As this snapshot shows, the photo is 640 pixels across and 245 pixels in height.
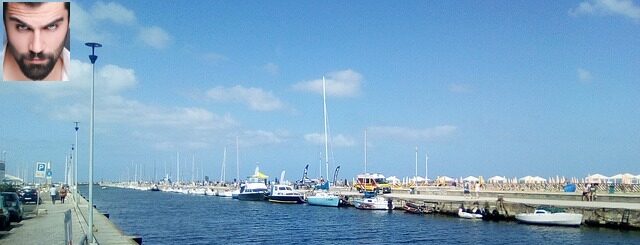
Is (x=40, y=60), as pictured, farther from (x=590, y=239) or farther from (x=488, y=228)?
(x=488, y=228)

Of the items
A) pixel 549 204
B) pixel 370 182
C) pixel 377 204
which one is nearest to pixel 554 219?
pixel 549 204

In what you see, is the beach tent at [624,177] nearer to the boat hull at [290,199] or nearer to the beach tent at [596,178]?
the beach tent at [596,178]

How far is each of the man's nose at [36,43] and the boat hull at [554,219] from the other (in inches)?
1621

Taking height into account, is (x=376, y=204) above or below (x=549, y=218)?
below

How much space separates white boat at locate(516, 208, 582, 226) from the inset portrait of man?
40.9 m

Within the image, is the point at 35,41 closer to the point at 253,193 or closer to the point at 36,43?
the point at 36,43

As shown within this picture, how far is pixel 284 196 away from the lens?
88062 mm

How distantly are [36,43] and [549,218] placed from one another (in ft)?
138

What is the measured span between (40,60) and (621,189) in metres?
61.5

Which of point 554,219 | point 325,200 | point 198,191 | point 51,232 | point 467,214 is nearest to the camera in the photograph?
point 51,232

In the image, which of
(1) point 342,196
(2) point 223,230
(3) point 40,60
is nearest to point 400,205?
(1) point 342,196

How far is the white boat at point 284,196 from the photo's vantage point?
87.0 metres

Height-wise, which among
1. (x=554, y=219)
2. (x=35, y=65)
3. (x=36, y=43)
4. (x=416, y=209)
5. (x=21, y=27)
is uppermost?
(x=21, y=27)

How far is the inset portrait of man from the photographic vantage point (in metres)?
8.73
